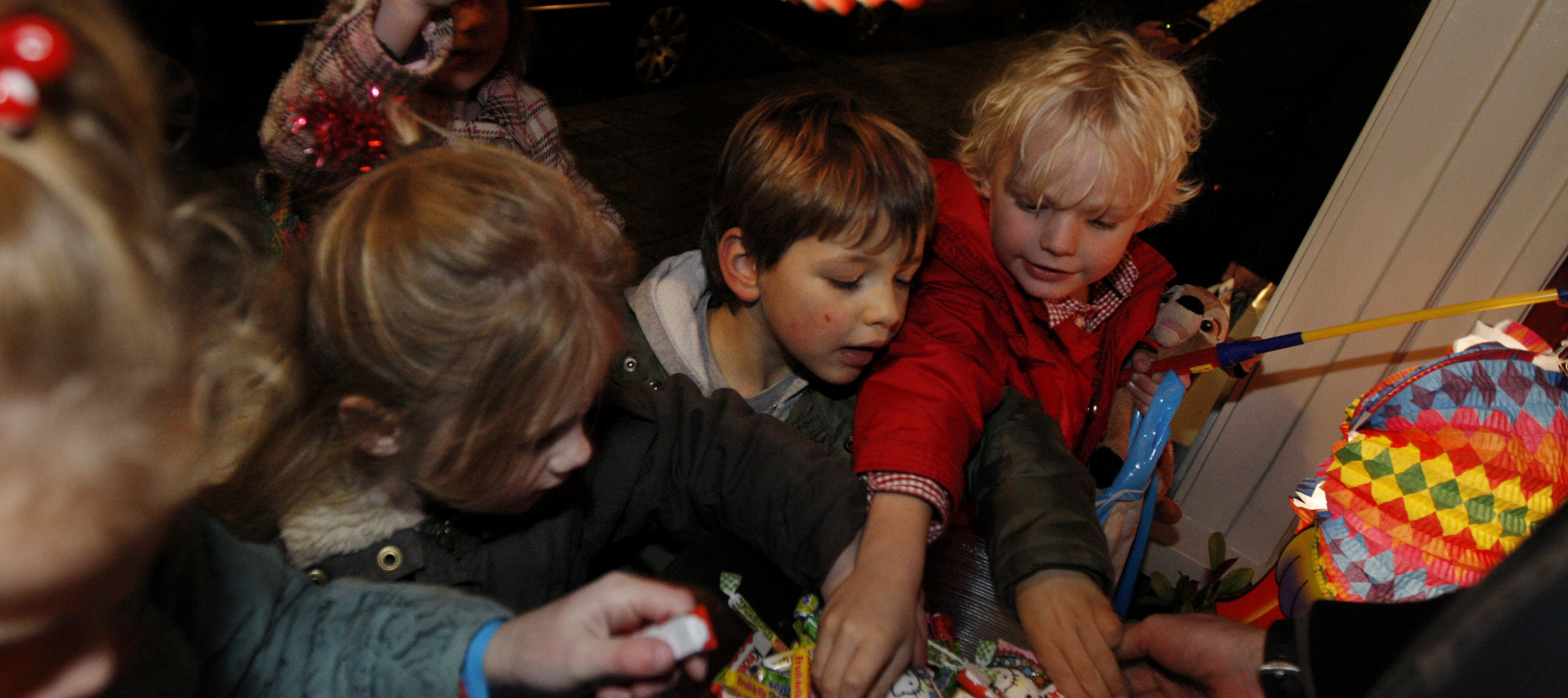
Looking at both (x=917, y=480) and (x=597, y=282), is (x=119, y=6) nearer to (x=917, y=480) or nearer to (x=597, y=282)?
(x=597, y=282)

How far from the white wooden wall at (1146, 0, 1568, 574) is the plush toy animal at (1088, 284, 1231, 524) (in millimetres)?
375

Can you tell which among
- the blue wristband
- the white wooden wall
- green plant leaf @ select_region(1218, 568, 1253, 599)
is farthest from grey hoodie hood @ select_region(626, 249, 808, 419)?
the white wooden wall

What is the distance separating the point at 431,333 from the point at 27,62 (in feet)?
1.61

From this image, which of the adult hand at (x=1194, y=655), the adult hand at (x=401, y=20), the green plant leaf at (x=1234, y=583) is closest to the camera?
the adult hand at (x=1194, y=655)

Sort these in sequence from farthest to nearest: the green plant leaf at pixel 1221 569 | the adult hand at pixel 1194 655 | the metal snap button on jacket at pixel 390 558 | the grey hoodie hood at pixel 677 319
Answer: the green plant leaf at pixel 1221 569 → the grey hoodie hood at pixel 677 319 → the adult hand at pixel 1194 655 → the metal snap button on jacket at pixel 390 558

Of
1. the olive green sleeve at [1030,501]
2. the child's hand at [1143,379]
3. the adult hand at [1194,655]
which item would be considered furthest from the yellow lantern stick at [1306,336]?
the adult hand at [1194,655]

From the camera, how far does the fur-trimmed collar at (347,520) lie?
101cm

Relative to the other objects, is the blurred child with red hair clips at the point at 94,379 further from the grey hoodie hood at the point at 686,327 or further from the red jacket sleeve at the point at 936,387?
the grey hoodie hood at the point at 686,327

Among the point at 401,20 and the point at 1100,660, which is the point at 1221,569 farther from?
the point at 401,20

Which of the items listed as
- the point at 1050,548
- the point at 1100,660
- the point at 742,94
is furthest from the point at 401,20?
the point at 742,94

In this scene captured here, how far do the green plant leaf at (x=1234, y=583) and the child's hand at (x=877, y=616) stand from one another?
136 cm

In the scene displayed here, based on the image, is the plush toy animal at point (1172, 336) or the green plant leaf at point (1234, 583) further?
the green plant leaf at point (1234, 583)

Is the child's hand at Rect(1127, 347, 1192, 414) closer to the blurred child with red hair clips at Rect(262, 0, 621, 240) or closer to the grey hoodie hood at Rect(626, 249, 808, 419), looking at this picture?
the grey hoodie hood at Rect(626, 249, 808, 419)

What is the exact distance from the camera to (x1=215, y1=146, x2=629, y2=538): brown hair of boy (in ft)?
3.00
